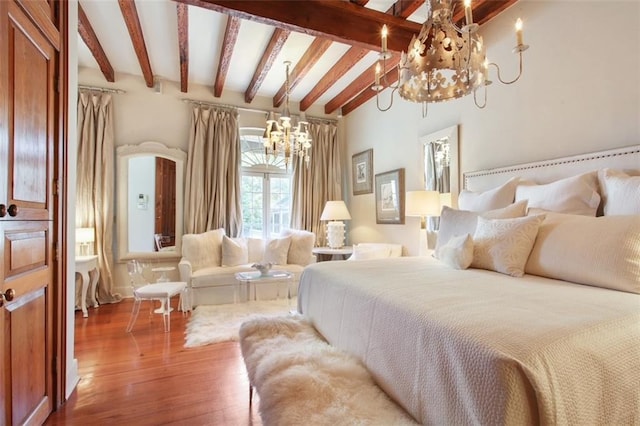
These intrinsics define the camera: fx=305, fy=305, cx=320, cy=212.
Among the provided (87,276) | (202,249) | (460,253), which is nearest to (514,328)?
(460,253)

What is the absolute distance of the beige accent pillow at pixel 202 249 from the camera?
3.92 metres

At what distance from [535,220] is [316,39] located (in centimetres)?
273

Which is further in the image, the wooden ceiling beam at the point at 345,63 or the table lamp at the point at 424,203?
the table lamp at the point at 424,203

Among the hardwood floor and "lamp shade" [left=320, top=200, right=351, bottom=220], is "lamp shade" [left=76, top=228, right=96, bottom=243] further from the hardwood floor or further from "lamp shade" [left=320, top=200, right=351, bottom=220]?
"lamp shade" [left=320, top=200, right=351, bottom=220]

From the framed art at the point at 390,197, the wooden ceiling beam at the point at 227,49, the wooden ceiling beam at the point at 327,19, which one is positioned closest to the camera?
the wooden ceiling beam at the point at 327,19

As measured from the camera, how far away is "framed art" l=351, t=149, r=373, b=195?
4.72m

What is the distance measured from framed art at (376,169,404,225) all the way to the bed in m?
2.17

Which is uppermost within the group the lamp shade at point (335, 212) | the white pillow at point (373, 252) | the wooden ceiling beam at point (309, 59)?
the wooden ceiling beam at point (309, 59)

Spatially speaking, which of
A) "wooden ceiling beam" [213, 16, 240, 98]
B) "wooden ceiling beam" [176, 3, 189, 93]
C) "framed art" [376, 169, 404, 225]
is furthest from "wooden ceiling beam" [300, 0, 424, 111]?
"wooden ceiling beam" [176, 3, 189, 93]

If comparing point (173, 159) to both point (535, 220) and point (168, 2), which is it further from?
point (535, 220)

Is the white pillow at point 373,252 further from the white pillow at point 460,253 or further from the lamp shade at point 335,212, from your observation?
the white pillow at point 460,253

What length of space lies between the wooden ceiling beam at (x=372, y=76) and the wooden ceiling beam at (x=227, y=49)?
5.78 ft

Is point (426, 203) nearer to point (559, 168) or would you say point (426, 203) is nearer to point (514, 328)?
point (559, 168)

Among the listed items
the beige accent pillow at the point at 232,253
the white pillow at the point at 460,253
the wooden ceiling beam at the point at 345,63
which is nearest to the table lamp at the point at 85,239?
the beige accent pillow at the point at 232,253
